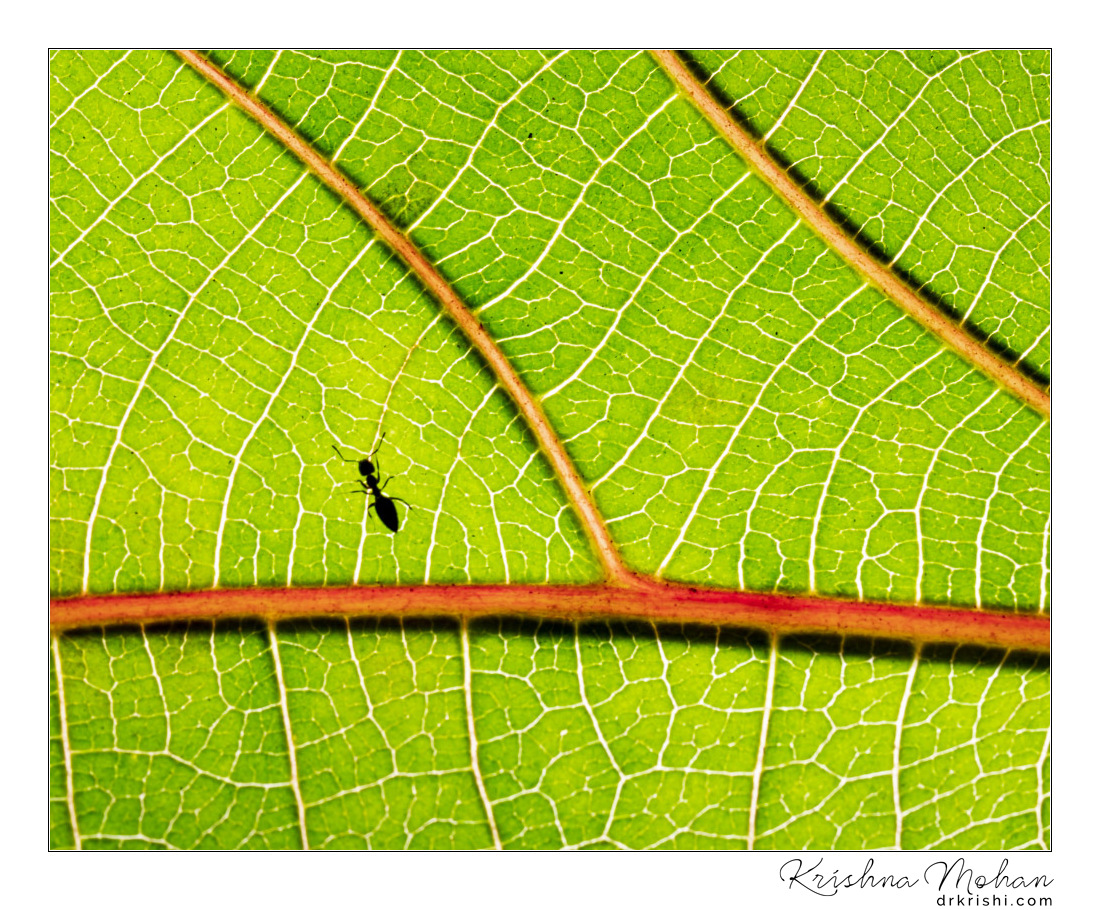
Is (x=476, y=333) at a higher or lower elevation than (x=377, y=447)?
higher

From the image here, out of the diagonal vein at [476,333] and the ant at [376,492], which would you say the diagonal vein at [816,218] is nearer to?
the diagonal vein at [476,333]

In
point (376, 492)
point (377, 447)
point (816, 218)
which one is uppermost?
point (816, 218)

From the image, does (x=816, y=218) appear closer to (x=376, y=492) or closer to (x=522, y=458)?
(x=522, y=458)

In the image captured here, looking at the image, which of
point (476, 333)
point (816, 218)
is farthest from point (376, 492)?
Result: point (816, 218)

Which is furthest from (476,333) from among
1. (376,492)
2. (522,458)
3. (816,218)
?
(816,218)

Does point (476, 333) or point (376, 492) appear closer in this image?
point (376, 492)

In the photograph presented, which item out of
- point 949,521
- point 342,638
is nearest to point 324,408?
point 342,638

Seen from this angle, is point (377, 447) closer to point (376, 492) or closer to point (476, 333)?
point (376, 492)
